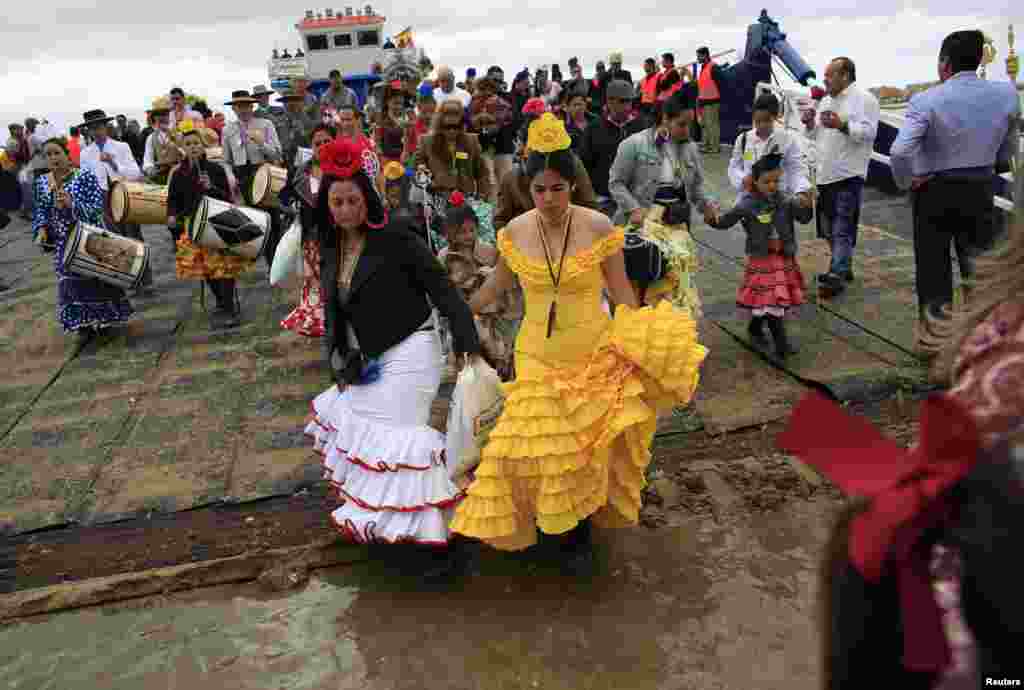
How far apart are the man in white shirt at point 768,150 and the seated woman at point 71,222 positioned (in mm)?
5848

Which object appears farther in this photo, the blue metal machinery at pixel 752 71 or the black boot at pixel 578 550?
the blue metal machinery at pixel 752 71

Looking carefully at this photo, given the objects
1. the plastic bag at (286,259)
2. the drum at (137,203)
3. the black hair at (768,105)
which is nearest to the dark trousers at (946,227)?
the black hair at (768,105)

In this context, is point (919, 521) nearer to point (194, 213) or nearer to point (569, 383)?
point (569, 383)

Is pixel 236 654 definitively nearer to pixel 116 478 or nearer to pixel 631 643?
pixel 631 643

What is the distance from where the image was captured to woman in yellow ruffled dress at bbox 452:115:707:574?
3703 millimetres

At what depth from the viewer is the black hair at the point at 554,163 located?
155 inches

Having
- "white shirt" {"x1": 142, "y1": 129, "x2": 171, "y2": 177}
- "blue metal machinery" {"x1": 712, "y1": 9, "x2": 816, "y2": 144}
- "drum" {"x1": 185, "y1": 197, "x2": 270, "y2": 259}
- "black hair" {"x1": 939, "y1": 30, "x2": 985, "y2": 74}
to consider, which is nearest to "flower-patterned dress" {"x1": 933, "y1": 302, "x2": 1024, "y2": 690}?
"black hair" {"x1": 939, "y1": 30, "x2": 985, "y2": 74}

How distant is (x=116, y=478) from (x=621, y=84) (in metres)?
5.36

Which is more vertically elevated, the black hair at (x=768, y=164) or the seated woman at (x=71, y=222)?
the black hair at (x=768, y=164)

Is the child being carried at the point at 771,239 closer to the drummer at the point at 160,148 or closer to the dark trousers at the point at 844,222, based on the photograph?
the dark trousers at the point at 844,222

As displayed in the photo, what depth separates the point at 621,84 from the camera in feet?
26.2

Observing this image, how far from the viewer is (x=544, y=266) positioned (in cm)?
396

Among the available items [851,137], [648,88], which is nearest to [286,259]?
[851,137]

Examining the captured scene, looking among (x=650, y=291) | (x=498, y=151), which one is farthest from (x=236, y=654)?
(x=498, y=151)
